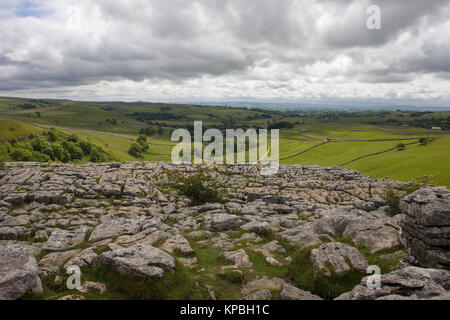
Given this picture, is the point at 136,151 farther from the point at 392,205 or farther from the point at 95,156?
the point at 392,205

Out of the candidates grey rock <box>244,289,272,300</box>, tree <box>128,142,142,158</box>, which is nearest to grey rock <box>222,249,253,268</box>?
grey rock <box>244,289,272,300</box>

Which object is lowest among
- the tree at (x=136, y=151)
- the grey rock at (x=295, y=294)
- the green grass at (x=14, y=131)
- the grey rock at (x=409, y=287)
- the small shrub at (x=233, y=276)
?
the tree at (x=136, y=151)

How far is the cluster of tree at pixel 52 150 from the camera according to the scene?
7719cm

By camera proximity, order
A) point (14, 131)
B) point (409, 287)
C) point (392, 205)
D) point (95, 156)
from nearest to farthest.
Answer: point (409, 287) → point (392, 205) → point (14, 131) → point (95, 156)

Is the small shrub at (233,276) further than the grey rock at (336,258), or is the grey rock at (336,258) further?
the small shrub at (233,276)

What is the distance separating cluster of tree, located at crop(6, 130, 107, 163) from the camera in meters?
77.2

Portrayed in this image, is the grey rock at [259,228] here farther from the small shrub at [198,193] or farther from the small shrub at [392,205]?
the small shrub at [392,205]

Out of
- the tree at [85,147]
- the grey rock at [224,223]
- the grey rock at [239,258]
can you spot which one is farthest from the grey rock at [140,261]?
the tree at [85,147]

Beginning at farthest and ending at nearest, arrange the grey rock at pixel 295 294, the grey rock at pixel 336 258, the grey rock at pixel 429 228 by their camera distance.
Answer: the grey rock at pixel 336 258 → the grey rock at pixel 429 228 → the grey rock at pixel 295 294

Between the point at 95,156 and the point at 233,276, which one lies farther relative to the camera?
the point at 95,156

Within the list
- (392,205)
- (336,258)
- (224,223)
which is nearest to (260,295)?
(336,258)

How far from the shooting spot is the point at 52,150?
3415 inches

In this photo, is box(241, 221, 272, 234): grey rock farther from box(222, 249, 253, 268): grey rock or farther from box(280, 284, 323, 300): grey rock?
box(280, 284, 323, 300): grey rock
